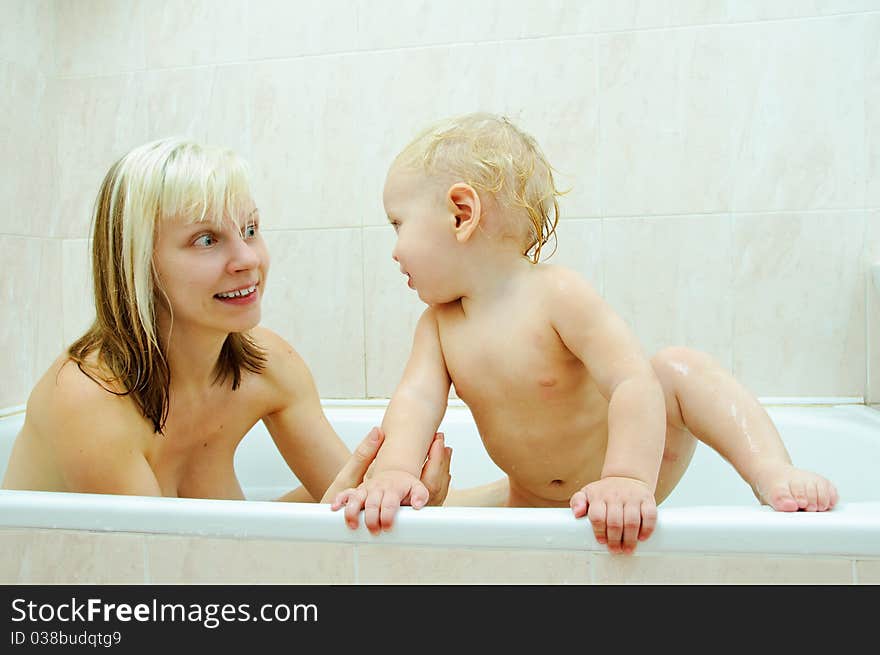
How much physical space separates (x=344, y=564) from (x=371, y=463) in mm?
197

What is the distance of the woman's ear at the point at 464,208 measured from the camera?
3.71ft

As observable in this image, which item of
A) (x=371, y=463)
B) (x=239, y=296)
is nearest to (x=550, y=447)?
(x=371, y=463)

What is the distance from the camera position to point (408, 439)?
1.09 metres

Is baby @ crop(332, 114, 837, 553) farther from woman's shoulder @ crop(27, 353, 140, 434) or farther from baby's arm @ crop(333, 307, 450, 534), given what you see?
woman's shoulder @ crop(27, 353, 140, 434)

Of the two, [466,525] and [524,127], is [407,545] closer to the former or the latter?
[466,525]

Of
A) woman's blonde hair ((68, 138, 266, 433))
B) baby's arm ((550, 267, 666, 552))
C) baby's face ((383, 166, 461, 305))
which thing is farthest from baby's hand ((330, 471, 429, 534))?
woman's blonde hair ((68, 138, 266, 433))

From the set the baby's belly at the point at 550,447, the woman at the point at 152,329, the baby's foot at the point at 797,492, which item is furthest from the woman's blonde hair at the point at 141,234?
the baby's foot at the point at 797,492

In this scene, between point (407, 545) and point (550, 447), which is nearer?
point (407, 545)

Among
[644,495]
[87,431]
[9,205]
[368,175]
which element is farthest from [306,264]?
[644,495]

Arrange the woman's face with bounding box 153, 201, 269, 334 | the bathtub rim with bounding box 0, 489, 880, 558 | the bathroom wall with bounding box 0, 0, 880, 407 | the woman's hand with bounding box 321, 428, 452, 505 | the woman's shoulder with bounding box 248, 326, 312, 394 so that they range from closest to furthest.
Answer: the bathtub rim with bounding box 0, 489, 880, 558 → the woman's hand with bounding box 321, 428, 452, 505 → the woman's face with bounding box 153, 201, 269, 334 → the woman's shoulder with bounding box 248, 326, 312, 394 → the bathroom wall with bounding box 0, 0, 880, 407

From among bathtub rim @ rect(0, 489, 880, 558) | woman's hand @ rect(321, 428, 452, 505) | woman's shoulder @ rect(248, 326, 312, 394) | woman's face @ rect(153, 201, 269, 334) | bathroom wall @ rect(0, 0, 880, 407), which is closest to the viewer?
bathtub rim @ rect(0, 489, 880, 558)

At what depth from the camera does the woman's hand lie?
42.3 inches

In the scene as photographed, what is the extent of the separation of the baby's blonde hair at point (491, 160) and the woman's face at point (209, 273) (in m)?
0.25
